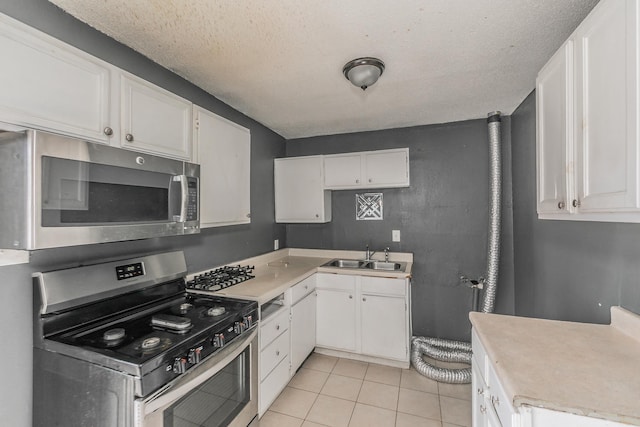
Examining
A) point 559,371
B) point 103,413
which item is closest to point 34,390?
point 103,413

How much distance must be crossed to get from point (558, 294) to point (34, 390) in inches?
112

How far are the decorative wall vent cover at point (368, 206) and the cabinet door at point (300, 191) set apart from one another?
36 centimetres

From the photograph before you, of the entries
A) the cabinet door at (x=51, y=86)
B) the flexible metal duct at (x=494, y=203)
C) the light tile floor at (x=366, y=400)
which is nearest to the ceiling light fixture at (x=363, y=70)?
the cabinet door at (x=51, y=86)

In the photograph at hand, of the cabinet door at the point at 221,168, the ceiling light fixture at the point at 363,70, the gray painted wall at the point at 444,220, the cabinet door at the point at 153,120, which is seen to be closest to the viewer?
the cabinet door at the point at 153,120

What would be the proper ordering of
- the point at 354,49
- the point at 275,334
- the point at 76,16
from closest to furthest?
the point at 76,16, the point at 354,49, the point at 275,334

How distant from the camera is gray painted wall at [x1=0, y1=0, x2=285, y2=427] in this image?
1118 mm

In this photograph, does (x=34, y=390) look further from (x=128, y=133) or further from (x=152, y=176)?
(x=128, y=133)

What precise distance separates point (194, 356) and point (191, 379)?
0.33 ft

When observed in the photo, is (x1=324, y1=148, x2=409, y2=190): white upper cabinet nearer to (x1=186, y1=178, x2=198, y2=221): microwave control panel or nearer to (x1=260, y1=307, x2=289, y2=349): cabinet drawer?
(x1=260, y1=307, x2=289, y2=349): cabinet drawer

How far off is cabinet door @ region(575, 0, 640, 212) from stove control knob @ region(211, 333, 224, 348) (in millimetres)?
1641

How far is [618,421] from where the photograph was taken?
0.73 meters

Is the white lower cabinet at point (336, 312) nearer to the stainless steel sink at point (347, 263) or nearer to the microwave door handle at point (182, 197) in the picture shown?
the stainless steel sink at point (347, 263)

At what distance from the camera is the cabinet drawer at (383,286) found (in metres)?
2.44

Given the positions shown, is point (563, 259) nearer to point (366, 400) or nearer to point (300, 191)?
point (366, 400)
